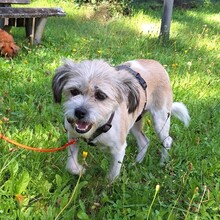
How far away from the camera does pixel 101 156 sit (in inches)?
142

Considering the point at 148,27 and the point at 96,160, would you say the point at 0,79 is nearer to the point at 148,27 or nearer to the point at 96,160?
the point at 96,160

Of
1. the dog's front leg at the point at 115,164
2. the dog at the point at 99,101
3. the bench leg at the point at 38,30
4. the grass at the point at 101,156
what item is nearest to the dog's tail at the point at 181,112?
the grass at the point at 101,156

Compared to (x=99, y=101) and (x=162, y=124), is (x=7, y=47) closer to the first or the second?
(x=162, y=124)

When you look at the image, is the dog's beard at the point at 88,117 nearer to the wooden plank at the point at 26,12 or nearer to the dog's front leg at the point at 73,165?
the dog's front leg at the point at 73,165

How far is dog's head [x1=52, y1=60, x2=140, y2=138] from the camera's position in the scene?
8.99 feet

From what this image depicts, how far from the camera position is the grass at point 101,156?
275 centimetres

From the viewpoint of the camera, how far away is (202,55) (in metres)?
7.59

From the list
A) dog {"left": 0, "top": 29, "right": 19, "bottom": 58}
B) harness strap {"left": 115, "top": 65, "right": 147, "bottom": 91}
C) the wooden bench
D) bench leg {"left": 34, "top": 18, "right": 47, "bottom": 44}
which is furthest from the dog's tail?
bench leg {"left": 34, "top": 18, "right": 47, "bottom": 44}

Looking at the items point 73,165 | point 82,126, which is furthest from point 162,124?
point 82,126

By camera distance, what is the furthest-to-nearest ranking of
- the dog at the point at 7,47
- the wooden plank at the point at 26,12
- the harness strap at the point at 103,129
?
the wooden plank at the point at 26,12
the dog at the point at 7,47
the harness strap at the point at 103,129

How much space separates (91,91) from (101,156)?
3.24ft

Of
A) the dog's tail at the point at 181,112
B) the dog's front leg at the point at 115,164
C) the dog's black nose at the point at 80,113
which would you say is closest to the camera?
the dog's black nose at the point at 80,113

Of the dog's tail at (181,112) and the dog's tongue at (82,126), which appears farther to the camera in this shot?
the dog's tail at (181,112)

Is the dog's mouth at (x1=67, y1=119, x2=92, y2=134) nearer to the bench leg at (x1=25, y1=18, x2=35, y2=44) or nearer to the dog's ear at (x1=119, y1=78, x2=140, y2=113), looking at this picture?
the dog's ear at (x1=119, y1=78, x2=140, y2=113)
